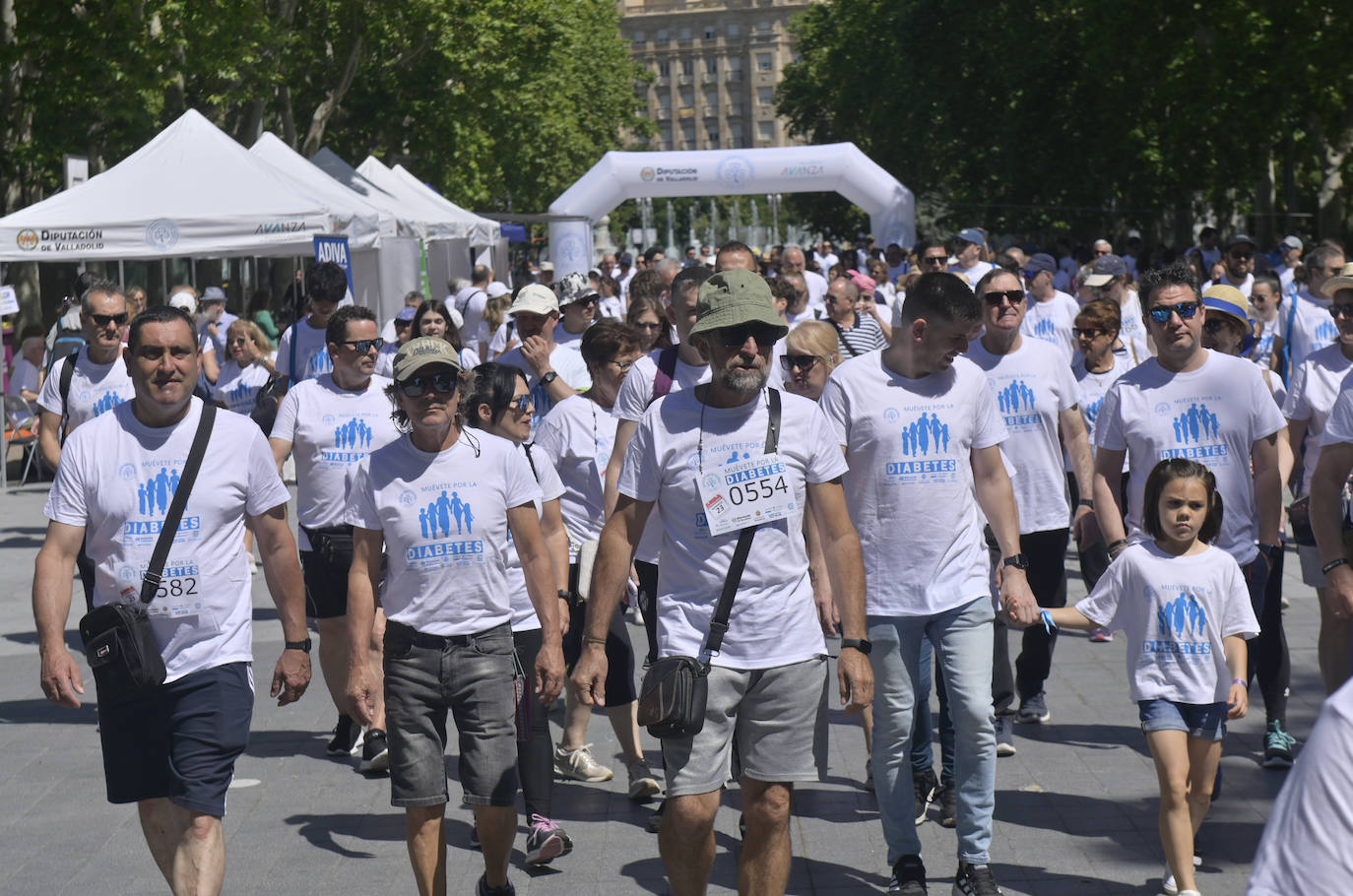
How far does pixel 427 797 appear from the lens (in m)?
4.85

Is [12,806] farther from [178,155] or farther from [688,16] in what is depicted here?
[688,16]

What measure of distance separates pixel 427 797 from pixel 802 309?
7754 millimetres

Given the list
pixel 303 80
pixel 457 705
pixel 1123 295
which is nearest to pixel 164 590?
pixel 457 705

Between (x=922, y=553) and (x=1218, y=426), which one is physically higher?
(x=1218, y=426)

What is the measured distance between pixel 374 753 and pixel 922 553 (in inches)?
107

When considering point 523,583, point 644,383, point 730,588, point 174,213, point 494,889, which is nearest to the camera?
point 730,588

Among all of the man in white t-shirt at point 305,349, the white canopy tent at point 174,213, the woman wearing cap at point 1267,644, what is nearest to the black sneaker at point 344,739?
the man in white t-shirt at point 305,349

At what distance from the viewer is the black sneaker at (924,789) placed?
6.13 m

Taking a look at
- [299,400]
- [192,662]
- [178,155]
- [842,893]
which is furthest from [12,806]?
[178,155]

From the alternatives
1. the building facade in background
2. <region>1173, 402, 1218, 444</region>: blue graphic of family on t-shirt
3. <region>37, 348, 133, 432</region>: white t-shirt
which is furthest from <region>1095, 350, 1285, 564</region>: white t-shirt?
the building facade in background

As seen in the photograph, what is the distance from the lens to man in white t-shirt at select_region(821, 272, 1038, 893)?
5211 mm

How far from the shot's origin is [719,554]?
459 cm

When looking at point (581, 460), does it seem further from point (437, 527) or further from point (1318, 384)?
point (1318, 384)

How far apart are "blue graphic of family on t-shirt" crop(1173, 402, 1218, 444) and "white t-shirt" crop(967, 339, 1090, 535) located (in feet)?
2.88
